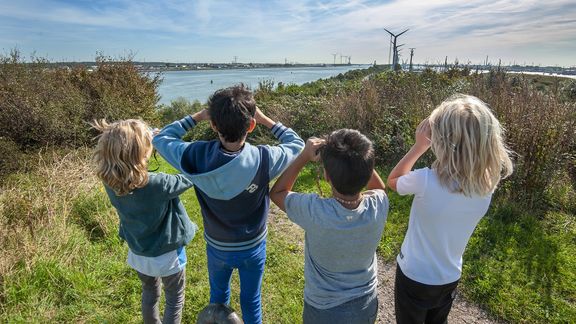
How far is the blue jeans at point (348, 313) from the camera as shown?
1.81 meters

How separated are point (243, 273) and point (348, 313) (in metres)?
0.83

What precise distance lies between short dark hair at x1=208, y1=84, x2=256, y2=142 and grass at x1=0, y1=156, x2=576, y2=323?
62.2 inches

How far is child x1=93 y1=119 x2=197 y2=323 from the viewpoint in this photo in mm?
2129

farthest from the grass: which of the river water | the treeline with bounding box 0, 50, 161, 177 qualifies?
the treeline with bounding box 0, 50, 161, 177

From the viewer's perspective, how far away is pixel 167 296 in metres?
2.59

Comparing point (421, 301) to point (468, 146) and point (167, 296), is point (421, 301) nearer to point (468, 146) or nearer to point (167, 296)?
point (468, 146)

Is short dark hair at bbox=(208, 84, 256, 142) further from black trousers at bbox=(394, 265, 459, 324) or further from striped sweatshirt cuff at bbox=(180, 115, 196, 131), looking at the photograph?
black trousers at bbox=(394, 265, 459, 324)

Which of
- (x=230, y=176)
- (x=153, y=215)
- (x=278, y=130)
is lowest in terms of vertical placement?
(x=153, y=215)

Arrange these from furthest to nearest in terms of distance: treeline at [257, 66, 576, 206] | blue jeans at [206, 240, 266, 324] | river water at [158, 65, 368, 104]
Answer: river water at [158, 65, 368, 104]
treeline at [257, 66, 576, 206]
blue jeans at [206, 240, 266, 324]

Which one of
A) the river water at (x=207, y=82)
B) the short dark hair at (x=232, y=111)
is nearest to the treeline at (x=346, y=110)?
the river water at (x=207, y=82)

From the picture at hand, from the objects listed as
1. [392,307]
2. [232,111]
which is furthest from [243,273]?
[392,307]

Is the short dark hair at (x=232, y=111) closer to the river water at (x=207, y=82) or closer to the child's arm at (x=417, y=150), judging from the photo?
the river water at (x=207, y=82)

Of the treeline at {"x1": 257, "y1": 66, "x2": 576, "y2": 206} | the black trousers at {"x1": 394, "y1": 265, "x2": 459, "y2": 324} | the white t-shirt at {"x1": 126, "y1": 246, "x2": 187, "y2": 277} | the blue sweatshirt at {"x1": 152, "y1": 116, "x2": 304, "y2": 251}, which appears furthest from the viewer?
the treeline at {"x1": 257, "y1": 66, "x2": 576, "y2": 206}

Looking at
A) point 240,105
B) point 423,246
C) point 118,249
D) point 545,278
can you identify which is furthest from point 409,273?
point 118,249
